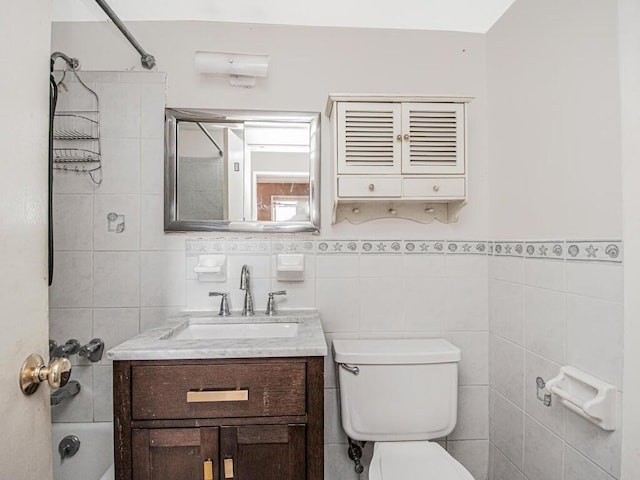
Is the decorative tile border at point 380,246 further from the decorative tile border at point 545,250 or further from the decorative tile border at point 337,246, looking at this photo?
the decorative tile border at point 545,250

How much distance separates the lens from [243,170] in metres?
1.66

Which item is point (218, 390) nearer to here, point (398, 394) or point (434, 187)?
point (398, 394)

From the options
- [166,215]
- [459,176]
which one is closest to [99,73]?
[166,215]

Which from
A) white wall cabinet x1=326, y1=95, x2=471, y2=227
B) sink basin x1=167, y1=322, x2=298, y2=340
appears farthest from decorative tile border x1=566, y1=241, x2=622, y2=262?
sink basin x1=167, y1=322, x2=298, y2=340

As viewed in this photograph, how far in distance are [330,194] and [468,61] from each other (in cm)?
93

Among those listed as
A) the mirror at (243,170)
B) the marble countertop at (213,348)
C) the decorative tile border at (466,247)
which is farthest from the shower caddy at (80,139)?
the decorative tile border at (466,247)

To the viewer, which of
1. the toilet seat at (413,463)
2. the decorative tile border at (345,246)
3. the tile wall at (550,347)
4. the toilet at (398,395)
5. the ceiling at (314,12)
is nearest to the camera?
the tile wall at (550,347)

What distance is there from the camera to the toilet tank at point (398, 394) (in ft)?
4.69

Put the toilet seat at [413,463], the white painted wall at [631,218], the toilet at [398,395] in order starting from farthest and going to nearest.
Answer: the toilet at [398,395] → the toilet seat at [413,463] → the white painted wall at [631,218]

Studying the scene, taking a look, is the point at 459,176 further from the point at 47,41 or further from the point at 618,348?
the point at 47,41

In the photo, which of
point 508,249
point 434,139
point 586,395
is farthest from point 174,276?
point 586,395

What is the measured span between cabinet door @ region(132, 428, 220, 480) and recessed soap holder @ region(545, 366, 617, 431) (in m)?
1.12

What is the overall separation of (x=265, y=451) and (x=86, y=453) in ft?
3.34

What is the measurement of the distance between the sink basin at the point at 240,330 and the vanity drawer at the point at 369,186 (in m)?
0.61
